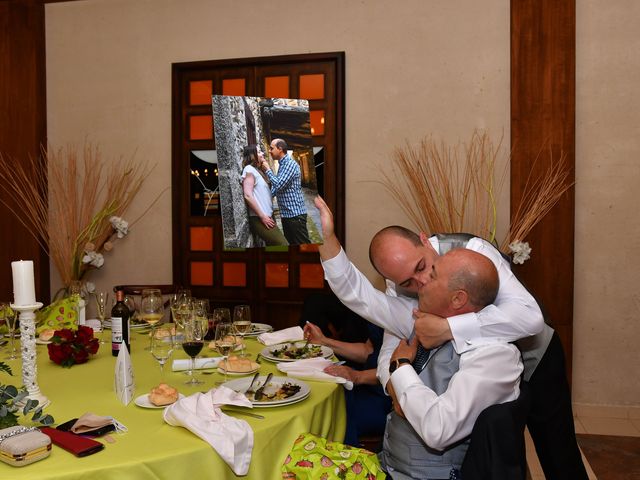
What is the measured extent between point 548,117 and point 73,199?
12.7 ft

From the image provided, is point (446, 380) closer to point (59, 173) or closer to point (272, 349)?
point (272, 349)

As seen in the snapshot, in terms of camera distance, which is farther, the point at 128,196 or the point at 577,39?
the point at 128,196

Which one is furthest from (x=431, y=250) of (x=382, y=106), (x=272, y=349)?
(x=382, y=106)

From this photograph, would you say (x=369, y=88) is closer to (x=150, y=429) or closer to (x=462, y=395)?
(x=462, y=395)

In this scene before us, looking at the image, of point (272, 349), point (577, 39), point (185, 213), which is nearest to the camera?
point (272, 349)

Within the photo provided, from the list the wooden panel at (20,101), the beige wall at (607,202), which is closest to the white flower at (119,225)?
the wooden panel at (20,101)

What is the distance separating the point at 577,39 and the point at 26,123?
180 inches

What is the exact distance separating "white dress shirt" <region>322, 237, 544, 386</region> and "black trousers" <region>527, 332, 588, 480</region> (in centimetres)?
51

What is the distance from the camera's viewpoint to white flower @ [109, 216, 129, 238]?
5199 mm

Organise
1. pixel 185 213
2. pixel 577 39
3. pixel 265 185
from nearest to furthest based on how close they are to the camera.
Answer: pixel 265 185 → pixel 577 39 → pixel 185 213

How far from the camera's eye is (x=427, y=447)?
188 centimetres

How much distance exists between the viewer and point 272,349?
8.58ft

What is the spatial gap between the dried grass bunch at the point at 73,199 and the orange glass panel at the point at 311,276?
1.55m

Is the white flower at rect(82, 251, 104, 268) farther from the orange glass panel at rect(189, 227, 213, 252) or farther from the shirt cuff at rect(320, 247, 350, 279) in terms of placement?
the shirt cuff at rect(320, 247, 350, 279)
